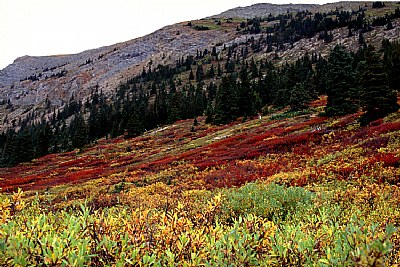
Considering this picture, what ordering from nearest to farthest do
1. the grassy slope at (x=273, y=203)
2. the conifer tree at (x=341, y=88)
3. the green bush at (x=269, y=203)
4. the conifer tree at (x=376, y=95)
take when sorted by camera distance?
the grassy slope at (x=273, y=203) → the green bush at (x=269, y=203) → the conifer tree at (x=376, y=95) → the conifer tree at (x=341, y=88)

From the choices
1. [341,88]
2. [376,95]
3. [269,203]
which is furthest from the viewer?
[341,88]

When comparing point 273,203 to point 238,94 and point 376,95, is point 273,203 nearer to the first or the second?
point 376,95

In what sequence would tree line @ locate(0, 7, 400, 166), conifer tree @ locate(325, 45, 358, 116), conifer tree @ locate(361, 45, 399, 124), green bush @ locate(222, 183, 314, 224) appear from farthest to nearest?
conifer tree @ locate(325, 45, 358, 116), tree line @ locate(0, 7, 400, 166), conifer tree @ locate(361, 45, 399, 124), green bush @ locate(222, 183, 314, 224)

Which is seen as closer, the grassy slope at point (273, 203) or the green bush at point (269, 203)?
the grassy slope at point (273, 203)

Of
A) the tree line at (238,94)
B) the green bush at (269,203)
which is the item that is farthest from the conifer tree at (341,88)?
the green bush at (269,203)

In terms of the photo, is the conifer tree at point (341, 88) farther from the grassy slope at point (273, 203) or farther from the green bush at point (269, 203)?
the green bush at point (269, 203)

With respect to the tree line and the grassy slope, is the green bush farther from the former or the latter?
the tree line

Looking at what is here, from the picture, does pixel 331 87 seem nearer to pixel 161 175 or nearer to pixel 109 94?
pixel 161 175

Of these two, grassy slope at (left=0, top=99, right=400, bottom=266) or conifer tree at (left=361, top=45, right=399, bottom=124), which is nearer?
grassy slope at (left=0, top=99, right=400, bottom=266)

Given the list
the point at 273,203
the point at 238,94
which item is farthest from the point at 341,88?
the point at 238,94

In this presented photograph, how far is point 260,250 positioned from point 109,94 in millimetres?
196410

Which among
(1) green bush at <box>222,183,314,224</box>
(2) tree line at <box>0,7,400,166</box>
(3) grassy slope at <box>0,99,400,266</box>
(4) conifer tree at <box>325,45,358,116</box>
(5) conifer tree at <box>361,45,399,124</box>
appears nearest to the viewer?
(3) grassy slope at <box>0,99,400,266</box>

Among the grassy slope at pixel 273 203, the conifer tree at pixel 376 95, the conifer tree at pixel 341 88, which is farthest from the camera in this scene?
the conifer tree at pixel 341 88

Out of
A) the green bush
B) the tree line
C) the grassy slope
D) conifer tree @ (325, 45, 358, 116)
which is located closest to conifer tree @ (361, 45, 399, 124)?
the tree line
